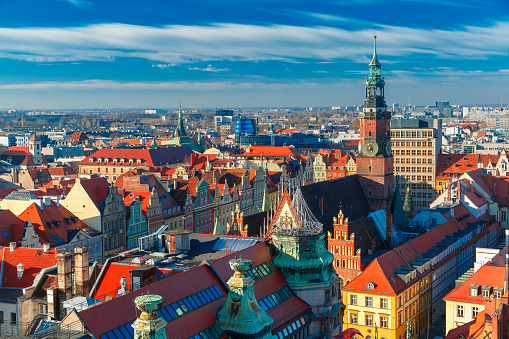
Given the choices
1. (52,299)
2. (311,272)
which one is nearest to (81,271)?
(52,299)

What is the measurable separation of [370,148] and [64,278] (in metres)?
72.9

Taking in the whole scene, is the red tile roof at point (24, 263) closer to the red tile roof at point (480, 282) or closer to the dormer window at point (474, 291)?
the red tile roof at point (480, 282)

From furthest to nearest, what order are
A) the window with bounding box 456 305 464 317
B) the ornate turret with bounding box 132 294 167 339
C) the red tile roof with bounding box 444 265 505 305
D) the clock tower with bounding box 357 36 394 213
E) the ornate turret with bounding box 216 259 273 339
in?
the clock tower with bounding box 357 36 394 213, the window with bounding box 456 305 464 317, the red tile roof with bounding box 444 265 505 305, the ornate turret with bounding box 216 259 273 339, the ornate turret with bounding box 132 294 167 339

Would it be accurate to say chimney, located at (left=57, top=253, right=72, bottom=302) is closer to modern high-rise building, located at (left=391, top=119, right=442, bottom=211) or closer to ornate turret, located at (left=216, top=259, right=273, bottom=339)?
Answer: ornate turret, located at (left=216, top=259, right=273, bottom=339)

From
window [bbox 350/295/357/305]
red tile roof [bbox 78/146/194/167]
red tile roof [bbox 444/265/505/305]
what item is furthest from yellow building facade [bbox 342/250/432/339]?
red tile roof [bbox 78/146/194/167]

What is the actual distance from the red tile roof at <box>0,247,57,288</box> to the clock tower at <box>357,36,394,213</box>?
198 ft

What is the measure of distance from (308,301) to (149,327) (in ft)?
88.9

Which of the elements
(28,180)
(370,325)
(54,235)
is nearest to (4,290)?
(54,235)

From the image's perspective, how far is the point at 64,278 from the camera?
187 ft

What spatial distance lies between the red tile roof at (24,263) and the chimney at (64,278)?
10802mm

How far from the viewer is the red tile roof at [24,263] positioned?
67.8 m

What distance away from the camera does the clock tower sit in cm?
11662

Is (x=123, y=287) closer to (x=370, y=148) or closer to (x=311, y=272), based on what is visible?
(x=311, y=272)

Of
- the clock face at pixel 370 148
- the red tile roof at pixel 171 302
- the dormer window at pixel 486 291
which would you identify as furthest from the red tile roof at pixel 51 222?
the dormer window at pixel 486 291
